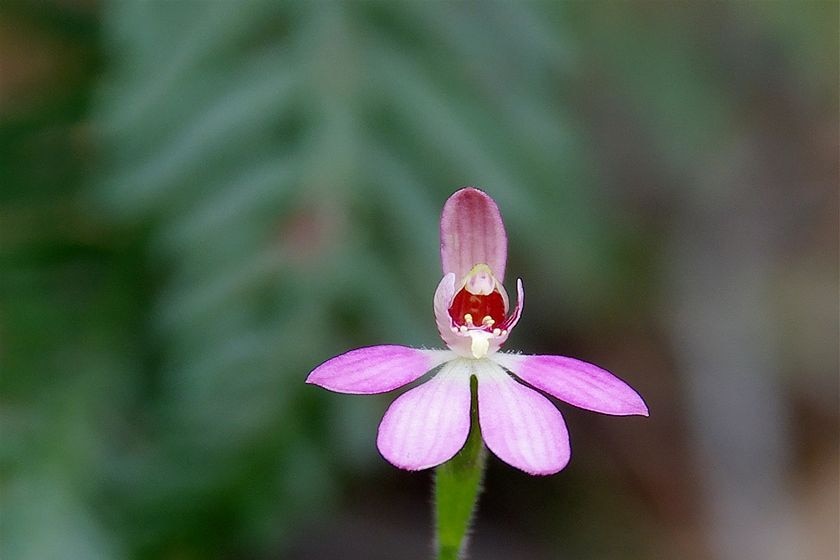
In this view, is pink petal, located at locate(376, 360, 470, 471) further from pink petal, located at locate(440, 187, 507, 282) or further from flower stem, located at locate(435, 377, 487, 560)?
pink petal, located at locate(440, 187, 507, 282)

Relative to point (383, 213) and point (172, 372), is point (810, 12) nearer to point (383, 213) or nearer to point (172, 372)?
point (383, 213)

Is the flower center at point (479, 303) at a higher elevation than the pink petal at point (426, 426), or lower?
higher

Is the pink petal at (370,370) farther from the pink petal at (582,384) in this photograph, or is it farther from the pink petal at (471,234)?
the pink petal at (471,234)

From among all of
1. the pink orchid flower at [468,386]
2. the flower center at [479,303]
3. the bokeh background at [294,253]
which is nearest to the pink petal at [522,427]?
the pink orchid flower at [468,386]

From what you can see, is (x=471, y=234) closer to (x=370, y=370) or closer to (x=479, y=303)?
(x=479, y=303)

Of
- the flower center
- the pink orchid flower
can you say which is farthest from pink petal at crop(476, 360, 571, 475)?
the flower center

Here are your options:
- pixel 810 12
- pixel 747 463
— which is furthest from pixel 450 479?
pixel 747 463
